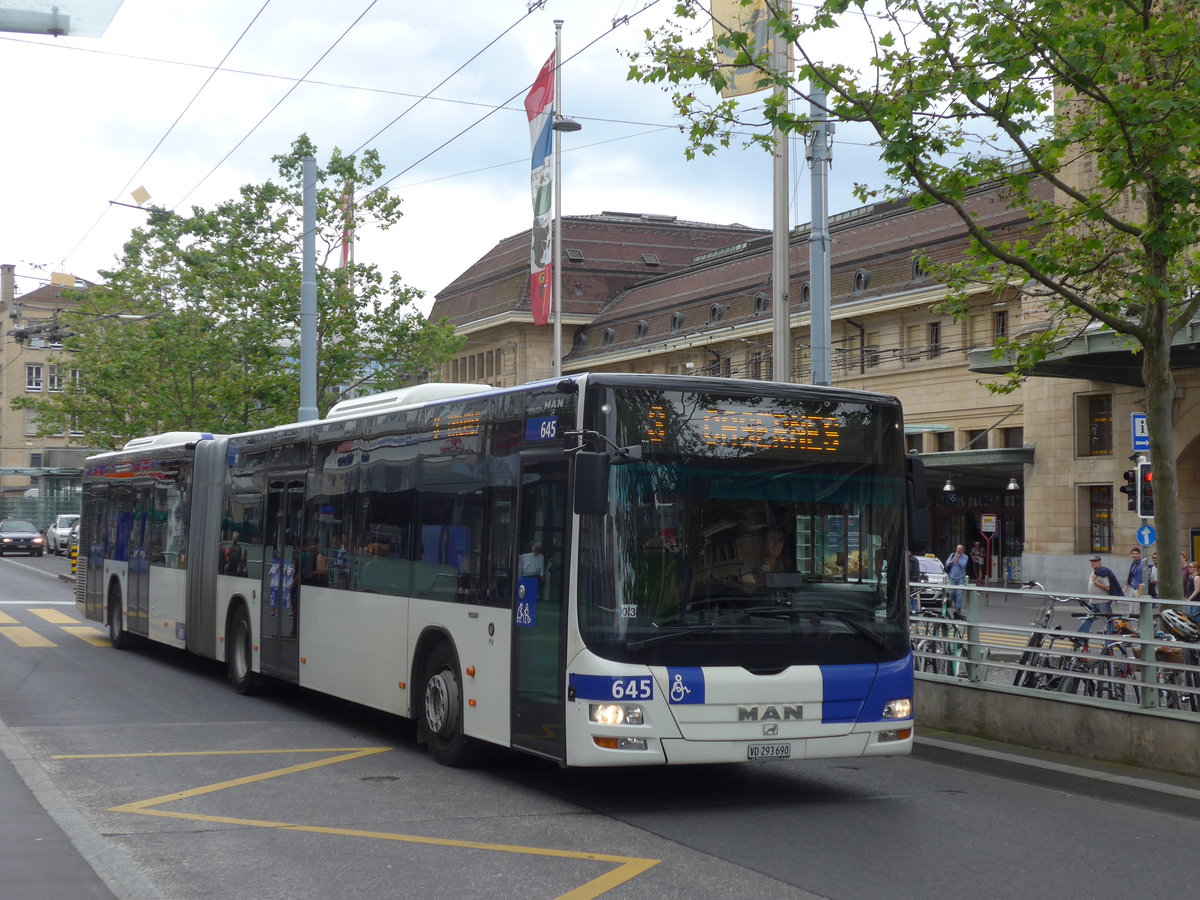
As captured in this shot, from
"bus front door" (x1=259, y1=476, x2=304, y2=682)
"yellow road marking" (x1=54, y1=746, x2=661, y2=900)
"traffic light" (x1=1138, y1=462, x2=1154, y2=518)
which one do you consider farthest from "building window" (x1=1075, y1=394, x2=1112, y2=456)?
"yellow road marking" (x1=54, y1=746, x2=661, y2=900)

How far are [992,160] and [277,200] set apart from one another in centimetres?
2469

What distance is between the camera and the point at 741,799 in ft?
33.0

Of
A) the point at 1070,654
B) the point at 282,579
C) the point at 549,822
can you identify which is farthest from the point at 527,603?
the point at 282,579

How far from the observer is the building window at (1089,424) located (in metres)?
42.3

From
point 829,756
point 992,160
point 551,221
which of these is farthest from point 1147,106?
point 551,221

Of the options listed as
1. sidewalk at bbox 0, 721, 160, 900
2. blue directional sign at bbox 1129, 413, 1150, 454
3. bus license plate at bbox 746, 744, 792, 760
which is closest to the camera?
sidewalk at bbox 0, 721, 160, 900

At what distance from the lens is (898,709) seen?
998 cm

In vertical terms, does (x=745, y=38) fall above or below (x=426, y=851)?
above

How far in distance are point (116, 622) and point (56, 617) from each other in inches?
275

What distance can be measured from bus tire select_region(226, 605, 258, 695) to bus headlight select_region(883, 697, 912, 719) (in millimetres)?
8053

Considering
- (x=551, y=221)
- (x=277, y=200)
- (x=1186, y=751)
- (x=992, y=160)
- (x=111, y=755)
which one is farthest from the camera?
(x=277, y=200)

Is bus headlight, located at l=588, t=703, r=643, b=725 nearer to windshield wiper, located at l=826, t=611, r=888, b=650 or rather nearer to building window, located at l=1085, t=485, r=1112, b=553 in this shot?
windshield wiper, located at l=826, t=611, r=888, b=650

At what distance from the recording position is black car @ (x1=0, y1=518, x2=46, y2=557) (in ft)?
211

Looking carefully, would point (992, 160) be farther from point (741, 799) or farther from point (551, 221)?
point (551, 221)
